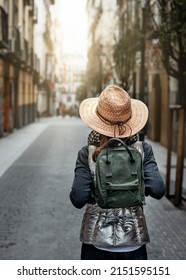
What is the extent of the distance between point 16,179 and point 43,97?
47.8m

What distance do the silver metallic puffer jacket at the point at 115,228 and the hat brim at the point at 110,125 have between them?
409 millimetres

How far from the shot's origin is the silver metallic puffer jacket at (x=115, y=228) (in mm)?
2820

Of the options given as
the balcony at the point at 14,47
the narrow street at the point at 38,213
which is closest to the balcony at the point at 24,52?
the balcony at the point at 14,47

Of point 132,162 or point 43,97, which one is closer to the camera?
point 132,162

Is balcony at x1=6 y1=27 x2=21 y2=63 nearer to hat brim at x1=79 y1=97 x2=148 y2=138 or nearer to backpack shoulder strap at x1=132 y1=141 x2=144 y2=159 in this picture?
hat brim at x1=79 y1=97 x2=148 y2=138

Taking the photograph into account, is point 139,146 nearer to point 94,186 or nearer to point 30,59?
point 94,186

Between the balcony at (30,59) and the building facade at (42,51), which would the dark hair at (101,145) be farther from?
the building facade at (42,51)

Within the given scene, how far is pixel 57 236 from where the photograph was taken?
654 centimetres

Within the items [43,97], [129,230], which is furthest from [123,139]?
[43,97]

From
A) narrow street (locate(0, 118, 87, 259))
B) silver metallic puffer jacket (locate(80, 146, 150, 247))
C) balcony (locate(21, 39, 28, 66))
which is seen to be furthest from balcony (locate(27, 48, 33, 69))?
silver metallic puffer jacket (locate(80, 146, 150, 247))

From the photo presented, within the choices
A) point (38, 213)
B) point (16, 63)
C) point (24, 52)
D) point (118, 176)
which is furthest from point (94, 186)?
point (24, 52)

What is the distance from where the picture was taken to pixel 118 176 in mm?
2773
